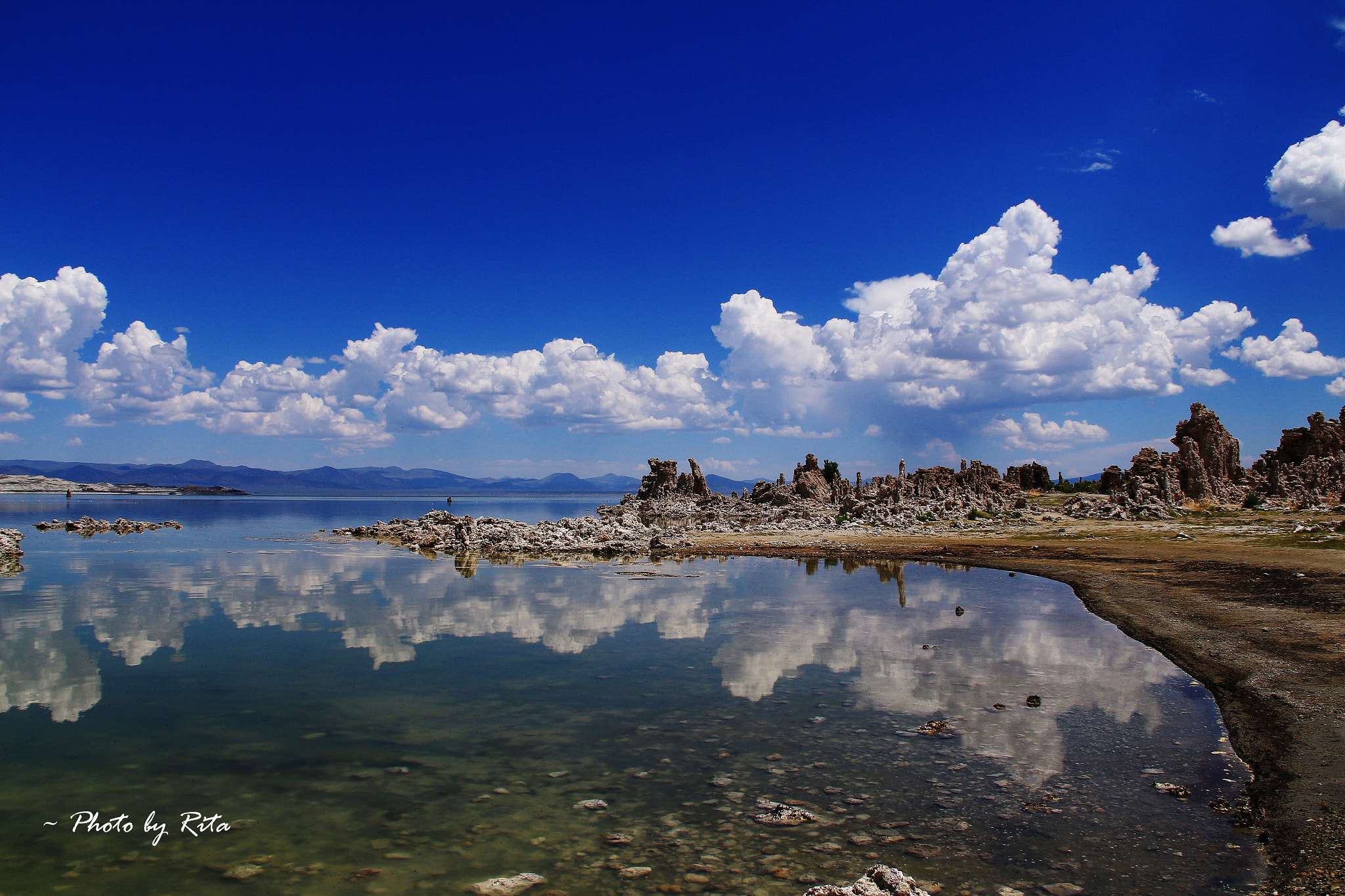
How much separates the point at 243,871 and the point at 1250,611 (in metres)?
22.7

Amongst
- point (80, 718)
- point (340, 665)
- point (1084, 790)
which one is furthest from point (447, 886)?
point (340, 665)

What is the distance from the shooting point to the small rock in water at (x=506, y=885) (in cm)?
629

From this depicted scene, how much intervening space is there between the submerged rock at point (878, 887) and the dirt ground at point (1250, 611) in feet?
10.9

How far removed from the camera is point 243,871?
6621 mm

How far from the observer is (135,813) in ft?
25.7

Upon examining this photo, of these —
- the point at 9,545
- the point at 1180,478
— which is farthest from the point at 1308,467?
the point at 9,545

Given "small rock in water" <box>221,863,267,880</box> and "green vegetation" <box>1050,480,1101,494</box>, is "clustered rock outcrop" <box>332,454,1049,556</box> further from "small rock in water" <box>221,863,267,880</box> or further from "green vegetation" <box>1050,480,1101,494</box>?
"small rock in water" <box>221,863,267,880</box>

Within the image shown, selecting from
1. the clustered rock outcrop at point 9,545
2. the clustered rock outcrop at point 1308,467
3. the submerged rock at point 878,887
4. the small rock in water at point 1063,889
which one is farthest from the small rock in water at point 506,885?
the clustered rock outcrop at point 1308,467

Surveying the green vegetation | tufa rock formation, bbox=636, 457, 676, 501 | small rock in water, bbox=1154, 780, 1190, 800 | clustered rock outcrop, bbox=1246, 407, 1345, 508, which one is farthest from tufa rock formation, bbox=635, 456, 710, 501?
small rock in water, bbox=1154, 780, 1190, 800

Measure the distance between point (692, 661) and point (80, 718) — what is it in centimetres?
1075

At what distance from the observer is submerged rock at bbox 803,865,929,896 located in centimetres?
587

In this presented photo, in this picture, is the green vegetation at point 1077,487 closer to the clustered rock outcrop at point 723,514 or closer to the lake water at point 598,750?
the clustered rock outcrop at point 723,514

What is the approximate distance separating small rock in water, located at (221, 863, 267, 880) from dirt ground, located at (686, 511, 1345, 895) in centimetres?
939

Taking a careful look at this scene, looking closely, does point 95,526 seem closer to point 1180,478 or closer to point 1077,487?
point 1180,478
